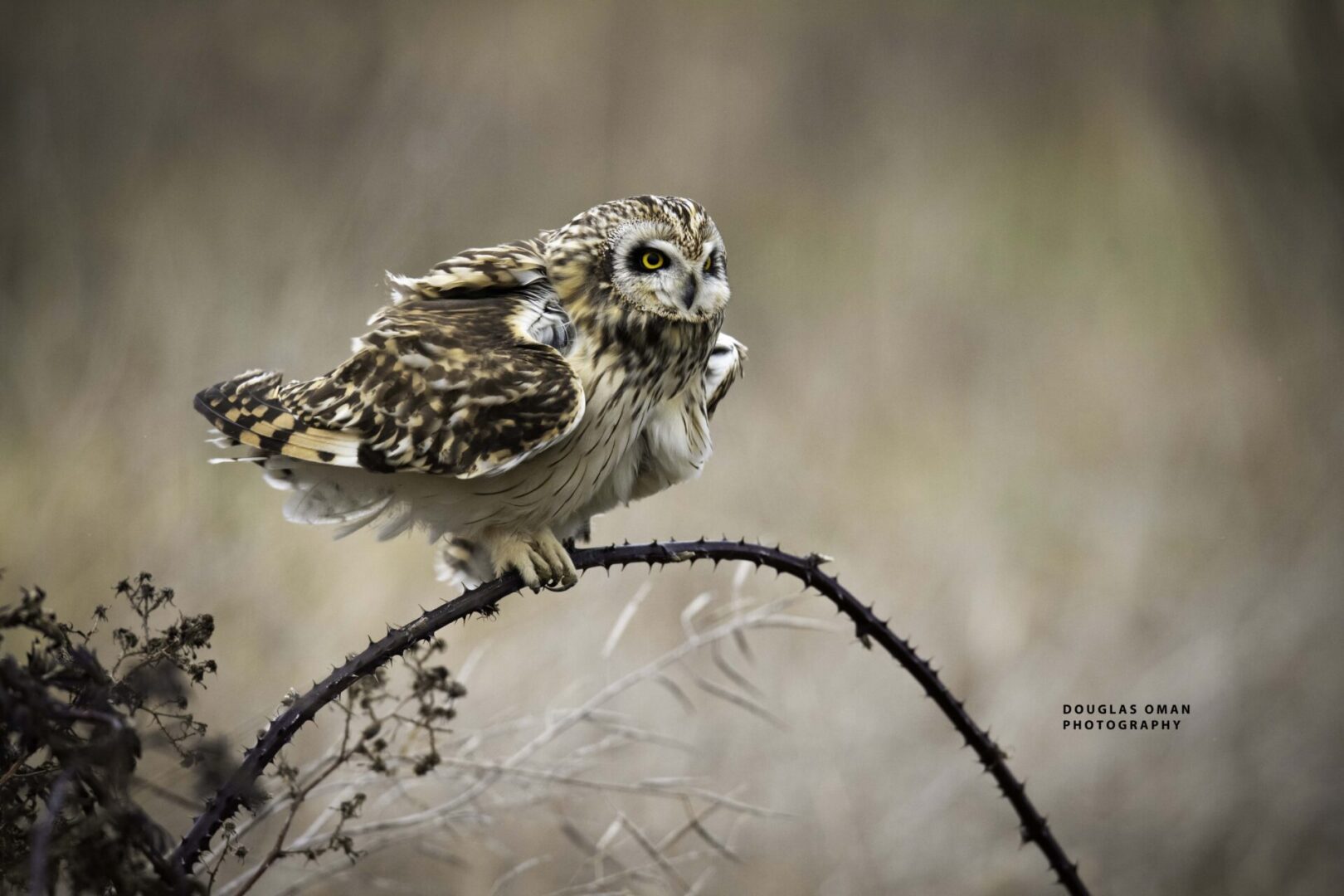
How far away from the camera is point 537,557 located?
166 centimetres

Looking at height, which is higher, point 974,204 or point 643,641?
point 974,204

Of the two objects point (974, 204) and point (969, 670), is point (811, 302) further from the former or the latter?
point (969, 670)

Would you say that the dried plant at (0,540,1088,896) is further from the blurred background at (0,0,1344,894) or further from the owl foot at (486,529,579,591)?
the blurred background at (0,0,1344,894)

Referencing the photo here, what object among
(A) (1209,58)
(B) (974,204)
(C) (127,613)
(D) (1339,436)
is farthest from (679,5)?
(C) (127,613)

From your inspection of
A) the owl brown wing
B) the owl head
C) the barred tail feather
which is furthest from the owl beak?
the barred tail feather

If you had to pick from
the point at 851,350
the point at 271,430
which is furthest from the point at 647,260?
the point at 851,350

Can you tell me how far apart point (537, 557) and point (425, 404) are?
302 mm

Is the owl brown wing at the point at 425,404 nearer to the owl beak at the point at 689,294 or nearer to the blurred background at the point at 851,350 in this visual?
the owl beak at the point at 689,294

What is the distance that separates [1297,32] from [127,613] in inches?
146

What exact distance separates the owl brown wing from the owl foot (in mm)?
184

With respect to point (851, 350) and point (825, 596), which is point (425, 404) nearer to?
point (825, 596)

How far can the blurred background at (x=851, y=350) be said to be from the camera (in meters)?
2.72

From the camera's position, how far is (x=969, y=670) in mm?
3051

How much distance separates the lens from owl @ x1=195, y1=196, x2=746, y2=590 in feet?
4.94
